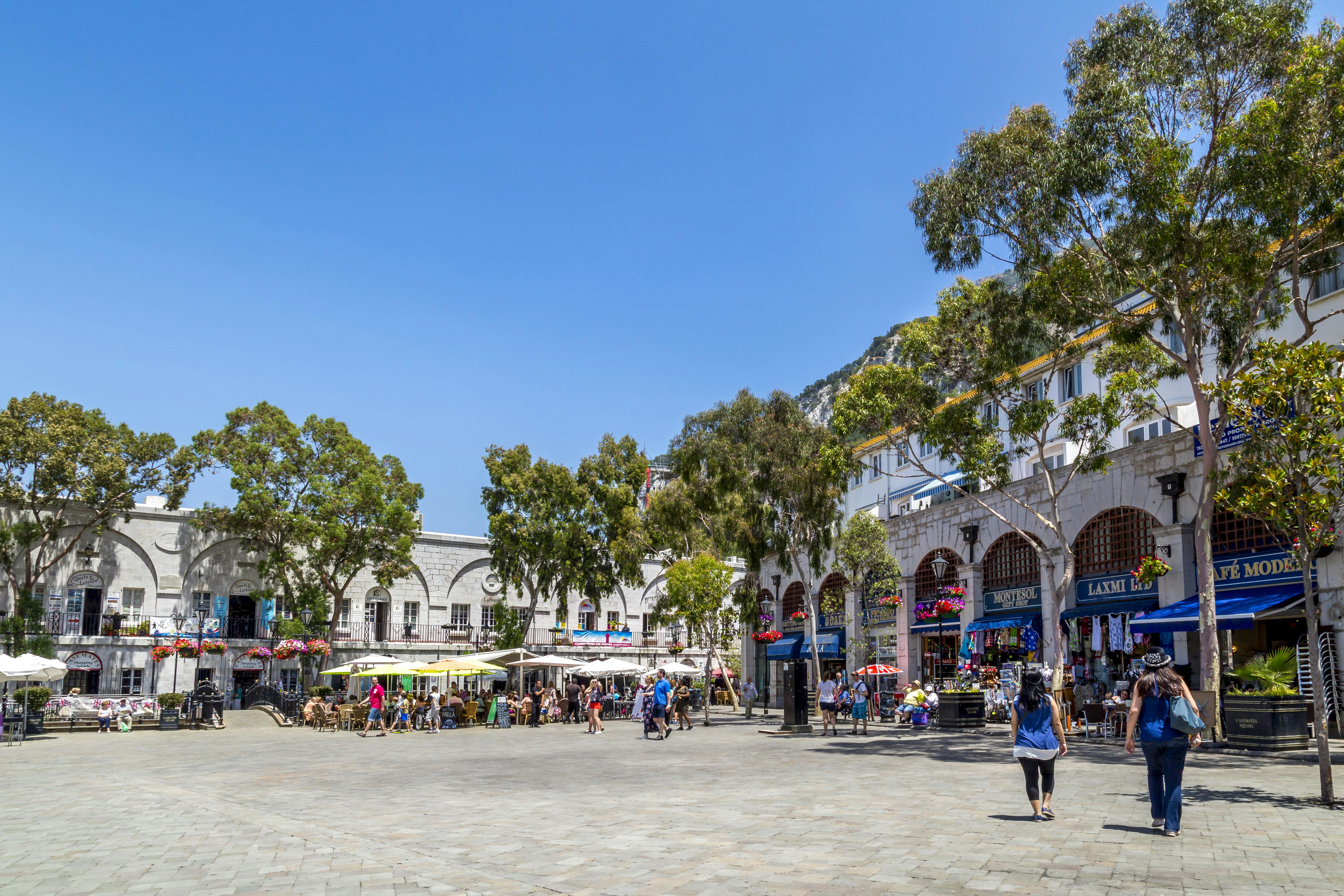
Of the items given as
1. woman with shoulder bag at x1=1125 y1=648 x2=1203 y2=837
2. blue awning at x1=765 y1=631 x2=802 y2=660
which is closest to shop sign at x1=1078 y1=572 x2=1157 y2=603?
blue awning at x1=765 y1=631 x2=802 y2=660

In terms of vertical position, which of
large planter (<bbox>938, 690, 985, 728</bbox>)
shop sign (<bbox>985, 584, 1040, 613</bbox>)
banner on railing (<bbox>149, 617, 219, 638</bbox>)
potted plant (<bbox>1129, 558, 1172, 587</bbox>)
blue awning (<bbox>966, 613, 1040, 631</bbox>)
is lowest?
large planter (<bbox>938, 690, 985, 728</bbox>)

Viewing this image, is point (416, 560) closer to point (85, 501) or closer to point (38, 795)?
point (85, 501)

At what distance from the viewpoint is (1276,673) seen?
55.5 feet

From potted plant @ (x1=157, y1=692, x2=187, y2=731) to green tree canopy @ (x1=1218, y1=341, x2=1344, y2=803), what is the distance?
30.2 metres

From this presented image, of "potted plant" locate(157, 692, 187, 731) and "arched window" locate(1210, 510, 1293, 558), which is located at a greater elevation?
"arched window" locate(1210, 510, 1293, 558)

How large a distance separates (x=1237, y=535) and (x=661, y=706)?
13.7 m

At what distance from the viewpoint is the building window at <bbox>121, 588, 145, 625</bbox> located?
41.5 metres

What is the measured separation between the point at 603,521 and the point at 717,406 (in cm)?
1192

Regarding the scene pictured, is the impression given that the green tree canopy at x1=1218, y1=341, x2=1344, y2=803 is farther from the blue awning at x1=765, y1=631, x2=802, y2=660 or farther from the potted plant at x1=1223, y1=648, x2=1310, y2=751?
the blue awning at x1=765, y1=631, x2=802, y2=660

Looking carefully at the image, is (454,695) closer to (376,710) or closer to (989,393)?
(376,710)

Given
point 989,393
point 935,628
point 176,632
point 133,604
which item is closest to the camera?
point 989,393

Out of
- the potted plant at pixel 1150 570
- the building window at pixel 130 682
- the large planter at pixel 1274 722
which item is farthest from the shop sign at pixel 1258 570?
the building window at pixel 130 682

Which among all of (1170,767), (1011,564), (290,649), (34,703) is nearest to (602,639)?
(290,649)

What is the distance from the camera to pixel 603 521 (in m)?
45.2
